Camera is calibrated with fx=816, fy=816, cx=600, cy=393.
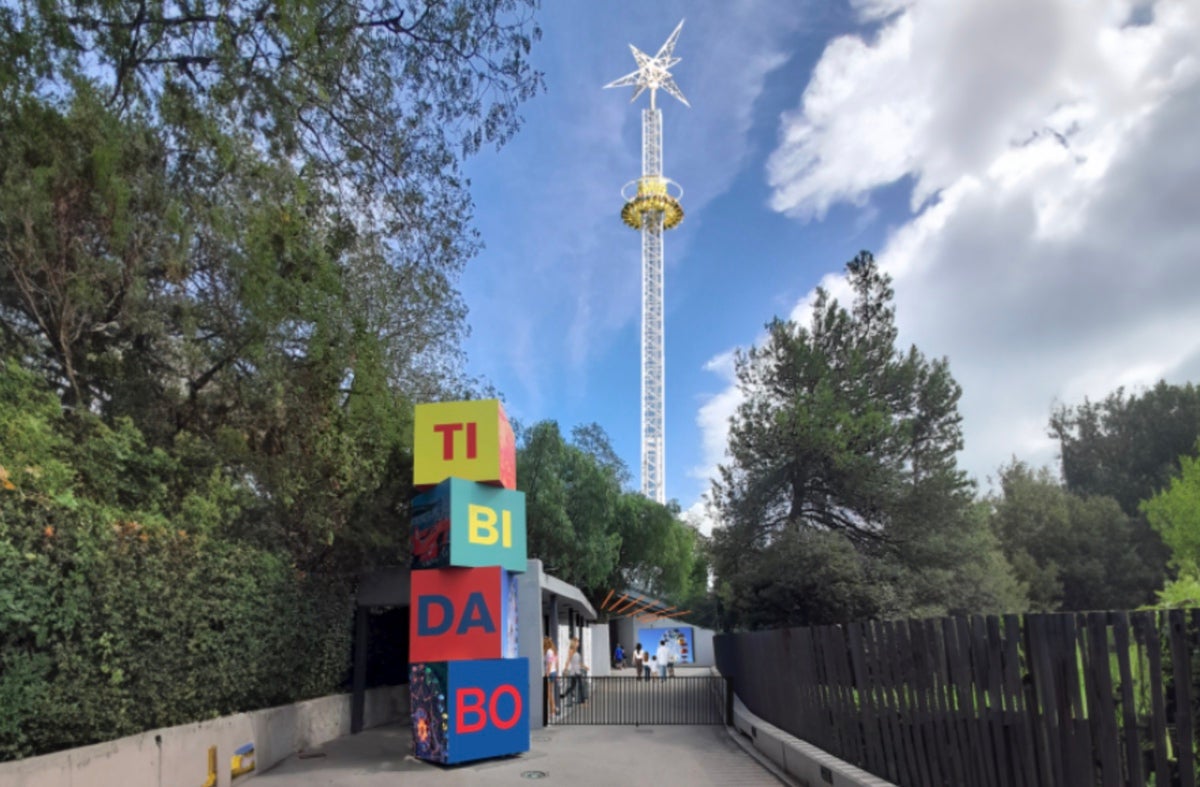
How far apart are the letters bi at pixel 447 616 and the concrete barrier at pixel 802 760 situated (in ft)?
14.2

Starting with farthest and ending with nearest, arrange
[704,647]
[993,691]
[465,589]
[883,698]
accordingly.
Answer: [704,647] → [465,589] → [883,698] → [993,691]

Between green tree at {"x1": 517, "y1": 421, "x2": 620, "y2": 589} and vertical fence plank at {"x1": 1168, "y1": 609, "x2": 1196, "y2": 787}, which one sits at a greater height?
green tree at {"x1": 517, "y1": 421, "x2": 620, "y2": 589}

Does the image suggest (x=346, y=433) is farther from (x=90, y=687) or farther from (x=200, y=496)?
(x=90, y=687)

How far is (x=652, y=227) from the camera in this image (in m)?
63.0

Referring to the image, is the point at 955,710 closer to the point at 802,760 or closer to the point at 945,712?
the point at 945,712

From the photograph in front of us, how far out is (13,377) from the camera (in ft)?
32.2

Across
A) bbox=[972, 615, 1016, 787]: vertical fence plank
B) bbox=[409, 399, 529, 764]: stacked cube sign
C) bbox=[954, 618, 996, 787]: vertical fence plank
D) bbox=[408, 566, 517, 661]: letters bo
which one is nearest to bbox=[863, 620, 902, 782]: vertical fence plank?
bbox=[954, 618, 996, 787]: vertical fence plank

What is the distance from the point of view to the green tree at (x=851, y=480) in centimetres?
2573

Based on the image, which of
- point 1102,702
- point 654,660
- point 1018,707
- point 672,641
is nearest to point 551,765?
point 1018,707

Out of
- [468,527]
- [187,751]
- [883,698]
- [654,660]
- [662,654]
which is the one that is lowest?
[654,660]

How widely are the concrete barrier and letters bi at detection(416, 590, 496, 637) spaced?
14.2ft

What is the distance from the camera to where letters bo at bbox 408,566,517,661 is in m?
11.9

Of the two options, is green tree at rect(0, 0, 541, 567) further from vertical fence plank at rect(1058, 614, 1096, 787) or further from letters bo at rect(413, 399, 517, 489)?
vertical fence plank at rect(1058, 614, 1096, 787)

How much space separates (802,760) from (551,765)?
3658 millimetres
